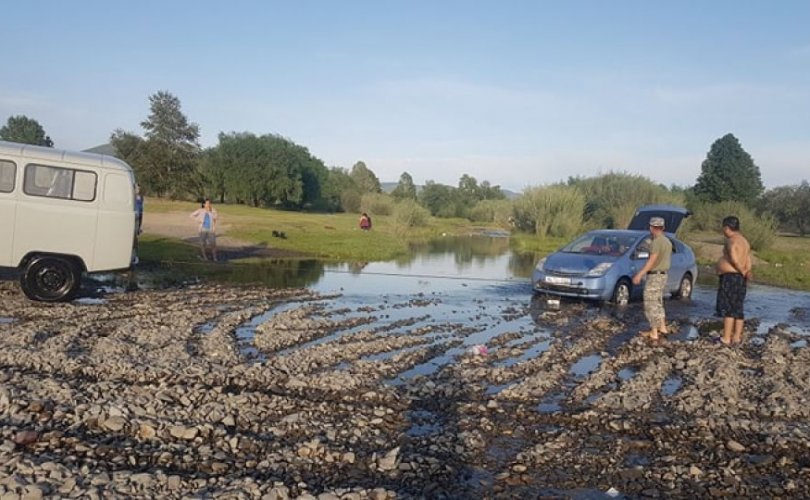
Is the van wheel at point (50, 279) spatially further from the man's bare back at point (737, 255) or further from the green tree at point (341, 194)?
the green tree at point (341, 194)

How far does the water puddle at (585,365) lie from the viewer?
9133mm

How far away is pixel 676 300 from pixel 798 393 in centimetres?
970

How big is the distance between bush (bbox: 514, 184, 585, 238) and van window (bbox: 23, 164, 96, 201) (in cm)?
3551

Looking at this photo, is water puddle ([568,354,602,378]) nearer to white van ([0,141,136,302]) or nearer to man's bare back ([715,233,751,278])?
man's bare back ([715,233,751,278])

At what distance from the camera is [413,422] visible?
6.66m

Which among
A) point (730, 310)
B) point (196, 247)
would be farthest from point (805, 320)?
point (196, 247)

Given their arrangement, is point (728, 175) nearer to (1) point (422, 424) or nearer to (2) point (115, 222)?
(2) point (115, 222)

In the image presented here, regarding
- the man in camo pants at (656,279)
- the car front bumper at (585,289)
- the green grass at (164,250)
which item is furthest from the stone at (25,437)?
the green grass at (164,250)

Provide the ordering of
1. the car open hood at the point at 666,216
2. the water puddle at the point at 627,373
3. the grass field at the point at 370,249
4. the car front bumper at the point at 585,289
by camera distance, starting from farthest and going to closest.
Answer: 1. the grass field at the point at 370,249
2. the car open hood at the point at 666,216
3. the car front bumper at the point at 585,289
4. the water puddle at the point at 627,373

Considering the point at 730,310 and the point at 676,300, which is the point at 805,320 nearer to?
the point at 676,300

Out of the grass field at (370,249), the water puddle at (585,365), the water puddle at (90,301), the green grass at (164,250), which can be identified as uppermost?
the grass field at (370,249)

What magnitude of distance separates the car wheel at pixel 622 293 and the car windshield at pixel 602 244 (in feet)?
2.32

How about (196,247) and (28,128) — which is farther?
(28,128)

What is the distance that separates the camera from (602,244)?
656 inches
